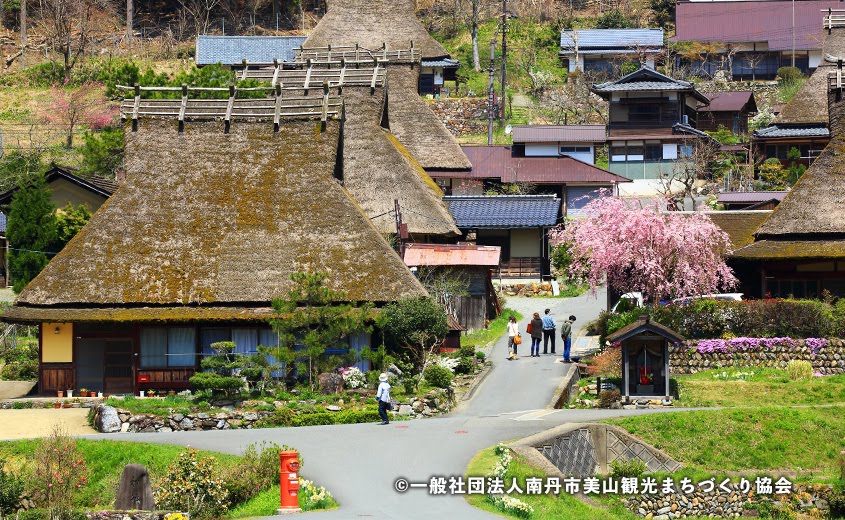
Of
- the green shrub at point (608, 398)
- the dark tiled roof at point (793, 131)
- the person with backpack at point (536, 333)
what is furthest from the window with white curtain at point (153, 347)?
the dark tiled roof at point (793, 131)

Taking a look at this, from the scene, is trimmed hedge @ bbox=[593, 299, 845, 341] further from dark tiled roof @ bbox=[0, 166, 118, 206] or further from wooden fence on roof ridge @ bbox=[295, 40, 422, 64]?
wooden fence on roof ridge @ bbox=[295, 40, 422, 64]

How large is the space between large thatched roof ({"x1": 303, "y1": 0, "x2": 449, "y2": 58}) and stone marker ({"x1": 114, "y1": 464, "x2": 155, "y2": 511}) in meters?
39.9

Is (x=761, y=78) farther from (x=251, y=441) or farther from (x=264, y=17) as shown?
(x=251, y=441)

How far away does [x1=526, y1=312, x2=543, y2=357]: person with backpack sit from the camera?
1657 inches

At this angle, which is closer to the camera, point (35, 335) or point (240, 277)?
point (240, 277)

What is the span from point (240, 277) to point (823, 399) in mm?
14785

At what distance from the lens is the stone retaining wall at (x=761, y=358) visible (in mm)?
39156

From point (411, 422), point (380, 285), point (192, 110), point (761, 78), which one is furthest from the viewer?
point (761, 78)

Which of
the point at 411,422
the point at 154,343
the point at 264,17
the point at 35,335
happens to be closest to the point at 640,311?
the point at 411,422

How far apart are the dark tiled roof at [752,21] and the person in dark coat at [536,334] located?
48.3 metres

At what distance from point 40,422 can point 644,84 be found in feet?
135

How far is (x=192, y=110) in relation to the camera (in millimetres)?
43906

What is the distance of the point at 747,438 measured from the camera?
3294 cm

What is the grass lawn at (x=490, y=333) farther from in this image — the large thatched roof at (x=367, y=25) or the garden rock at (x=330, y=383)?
the large thatched roof at (x=367, y=25)
